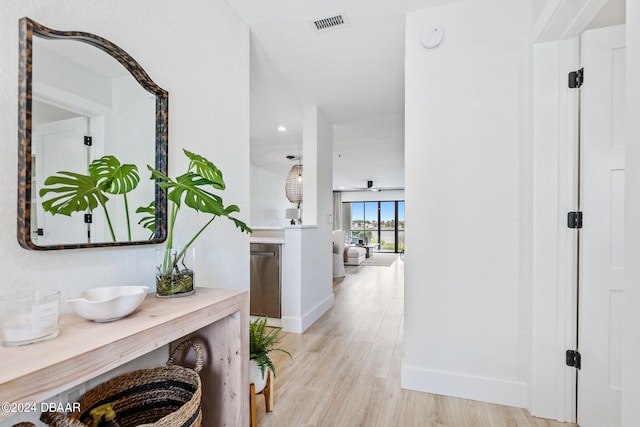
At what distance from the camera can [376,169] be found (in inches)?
Answer: 285

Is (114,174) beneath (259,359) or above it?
above

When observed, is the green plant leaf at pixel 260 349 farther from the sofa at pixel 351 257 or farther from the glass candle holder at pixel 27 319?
the sofa at pixel 351 257

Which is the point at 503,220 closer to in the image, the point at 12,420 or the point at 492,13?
the point at 492,13

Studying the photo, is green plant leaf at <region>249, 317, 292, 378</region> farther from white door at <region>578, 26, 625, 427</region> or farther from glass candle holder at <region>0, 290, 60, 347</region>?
white door at <region>578, 26, 625, 427</region>

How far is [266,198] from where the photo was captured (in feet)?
25.7

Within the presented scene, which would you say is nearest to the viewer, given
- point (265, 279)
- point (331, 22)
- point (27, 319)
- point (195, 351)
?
point (27, 319)

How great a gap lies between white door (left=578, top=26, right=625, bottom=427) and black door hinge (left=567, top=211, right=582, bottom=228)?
0.08 feet

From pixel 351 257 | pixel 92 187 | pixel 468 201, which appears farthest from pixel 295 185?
pixel 351 257

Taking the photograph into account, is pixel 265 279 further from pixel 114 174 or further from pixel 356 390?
pixel 114 174

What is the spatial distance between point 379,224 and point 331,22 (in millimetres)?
9734

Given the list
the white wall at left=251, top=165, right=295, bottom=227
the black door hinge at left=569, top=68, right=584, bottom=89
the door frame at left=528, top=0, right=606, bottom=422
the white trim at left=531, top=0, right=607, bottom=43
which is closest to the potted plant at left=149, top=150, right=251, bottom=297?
the door frame at left=528, top=0, right=606, bottom=422

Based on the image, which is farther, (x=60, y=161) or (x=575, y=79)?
(x=575, y=79)

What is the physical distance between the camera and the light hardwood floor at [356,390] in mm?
1657

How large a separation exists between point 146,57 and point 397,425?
214 centimetres
